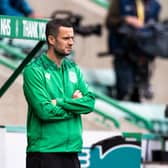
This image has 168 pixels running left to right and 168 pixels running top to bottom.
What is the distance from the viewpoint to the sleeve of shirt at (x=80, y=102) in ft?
22.2

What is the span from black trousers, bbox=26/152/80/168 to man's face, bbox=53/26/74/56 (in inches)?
25.6

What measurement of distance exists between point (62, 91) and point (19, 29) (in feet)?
2.33

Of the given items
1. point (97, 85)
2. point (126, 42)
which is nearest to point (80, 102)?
point (126, 42)

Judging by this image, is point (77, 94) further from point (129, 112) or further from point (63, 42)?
point (129, 112)

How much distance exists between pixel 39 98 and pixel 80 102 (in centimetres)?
29

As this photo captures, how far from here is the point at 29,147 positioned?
22.3ft

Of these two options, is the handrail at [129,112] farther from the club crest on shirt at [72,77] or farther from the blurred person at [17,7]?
the club crest on shirt at [72,77]

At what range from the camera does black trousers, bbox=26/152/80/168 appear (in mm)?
6723

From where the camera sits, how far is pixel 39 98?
22.0 feet

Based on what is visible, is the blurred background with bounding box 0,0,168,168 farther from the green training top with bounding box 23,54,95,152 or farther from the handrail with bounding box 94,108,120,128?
the green training top with bounding box 23,54,95,152

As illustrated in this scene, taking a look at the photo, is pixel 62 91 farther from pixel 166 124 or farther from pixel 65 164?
pixel 166 124

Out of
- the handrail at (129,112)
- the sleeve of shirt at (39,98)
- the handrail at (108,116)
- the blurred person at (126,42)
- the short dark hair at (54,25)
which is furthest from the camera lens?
the blurred person at (126,42)

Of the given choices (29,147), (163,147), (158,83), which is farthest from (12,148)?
(158,83)

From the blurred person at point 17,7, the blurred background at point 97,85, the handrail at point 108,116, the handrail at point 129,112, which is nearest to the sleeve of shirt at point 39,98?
the blurred background at point 97,85
